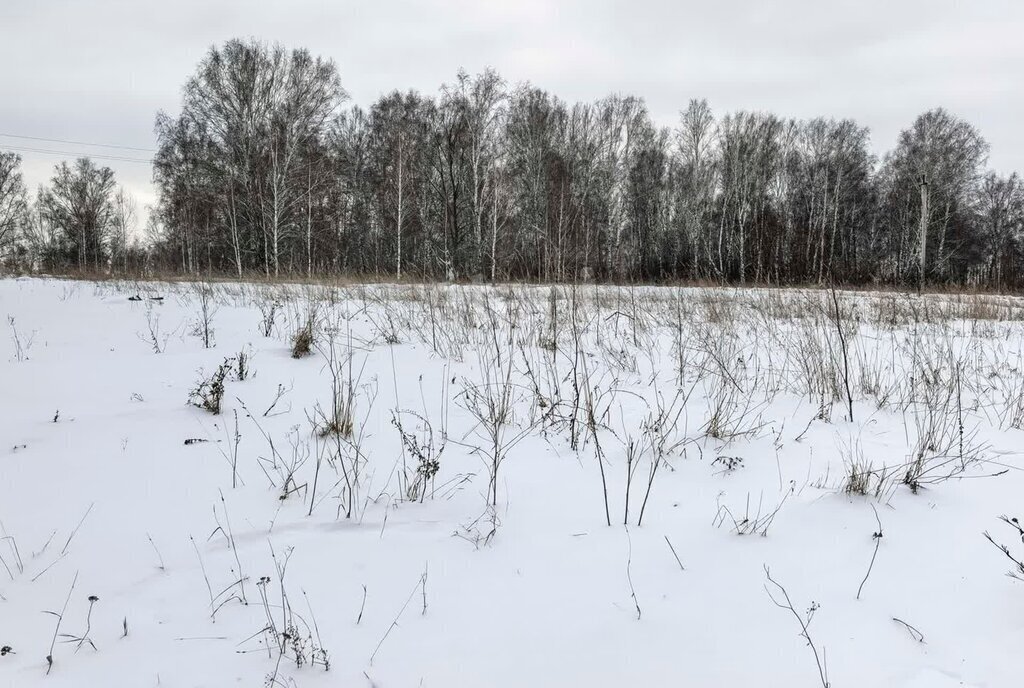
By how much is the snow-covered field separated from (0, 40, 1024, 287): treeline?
13.1 meters

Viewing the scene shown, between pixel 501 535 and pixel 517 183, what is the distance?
2460 centimetres

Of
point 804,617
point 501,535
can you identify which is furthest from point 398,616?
point 804,617

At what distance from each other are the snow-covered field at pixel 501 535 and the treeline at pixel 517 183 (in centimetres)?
1309

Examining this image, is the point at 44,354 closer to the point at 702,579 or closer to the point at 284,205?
the point at 702,579

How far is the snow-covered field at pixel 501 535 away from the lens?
4.35 ft

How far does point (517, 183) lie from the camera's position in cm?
2491

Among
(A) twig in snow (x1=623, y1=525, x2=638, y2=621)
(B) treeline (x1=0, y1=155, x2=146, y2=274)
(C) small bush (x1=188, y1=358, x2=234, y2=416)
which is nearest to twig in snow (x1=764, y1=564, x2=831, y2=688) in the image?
(A) twig in snow (x1=623, y1=525, x2=638, y2=621)

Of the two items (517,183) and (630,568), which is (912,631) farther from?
(517,183)

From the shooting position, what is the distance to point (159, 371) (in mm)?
3525

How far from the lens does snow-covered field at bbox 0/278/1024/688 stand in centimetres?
133

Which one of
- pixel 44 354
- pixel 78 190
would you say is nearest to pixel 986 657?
pixel 44 354

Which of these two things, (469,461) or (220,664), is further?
(469,461)

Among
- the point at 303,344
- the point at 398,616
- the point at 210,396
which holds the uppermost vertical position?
the point at 303,344

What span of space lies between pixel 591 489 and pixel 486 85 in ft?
67.7
